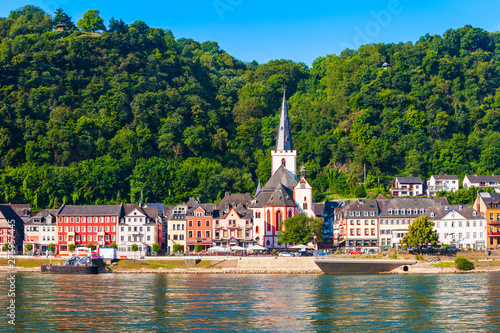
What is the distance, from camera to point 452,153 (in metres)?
136

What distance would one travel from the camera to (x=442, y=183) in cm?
12838

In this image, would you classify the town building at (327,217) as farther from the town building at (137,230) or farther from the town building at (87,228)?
the town building at (87,228)

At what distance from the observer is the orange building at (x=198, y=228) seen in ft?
322

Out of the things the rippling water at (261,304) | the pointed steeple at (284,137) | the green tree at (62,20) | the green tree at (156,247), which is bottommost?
the rippling water at (261,304)

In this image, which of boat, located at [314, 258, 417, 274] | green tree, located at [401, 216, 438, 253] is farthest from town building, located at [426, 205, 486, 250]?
boat, located at [314, 258, 417, 274]

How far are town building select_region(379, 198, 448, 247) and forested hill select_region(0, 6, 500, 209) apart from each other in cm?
3026

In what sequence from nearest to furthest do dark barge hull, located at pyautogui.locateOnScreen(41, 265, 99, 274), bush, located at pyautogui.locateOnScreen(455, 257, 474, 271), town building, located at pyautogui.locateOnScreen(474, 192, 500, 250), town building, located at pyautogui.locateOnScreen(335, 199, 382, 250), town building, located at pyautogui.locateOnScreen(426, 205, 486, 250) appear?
bush, located at pyautogui.locateOnScreen(455, 257, 474, 271), dark barge hull, located at pyautogui.locateOnScreen(41, 265, 99, 274), town building, located at pyautogui.locateOnScreen(474, 192, 500, 250), town building, located at pyautogui.locateOnScreen(426, 205, 486, 250), town building, located at pyautogui.locateOnScreen(335, 199, 382, 250)

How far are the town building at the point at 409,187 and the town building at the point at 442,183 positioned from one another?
6.11 feet

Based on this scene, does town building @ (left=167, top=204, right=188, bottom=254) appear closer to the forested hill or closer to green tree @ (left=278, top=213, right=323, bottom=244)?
green tree @ (left=278, top=213, right=323, bottom=244)

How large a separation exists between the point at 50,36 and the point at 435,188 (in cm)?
8871

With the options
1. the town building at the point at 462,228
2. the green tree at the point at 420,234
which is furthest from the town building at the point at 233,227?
the town building at the point at 462,228

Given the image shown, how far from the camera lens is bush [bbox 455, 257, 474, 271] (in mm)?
74312

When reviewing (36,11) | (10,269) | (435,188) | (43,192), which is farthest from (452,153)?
(36,11)

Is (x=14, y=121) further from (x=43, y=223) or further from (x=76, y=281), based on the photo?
(x=76, y=281)
